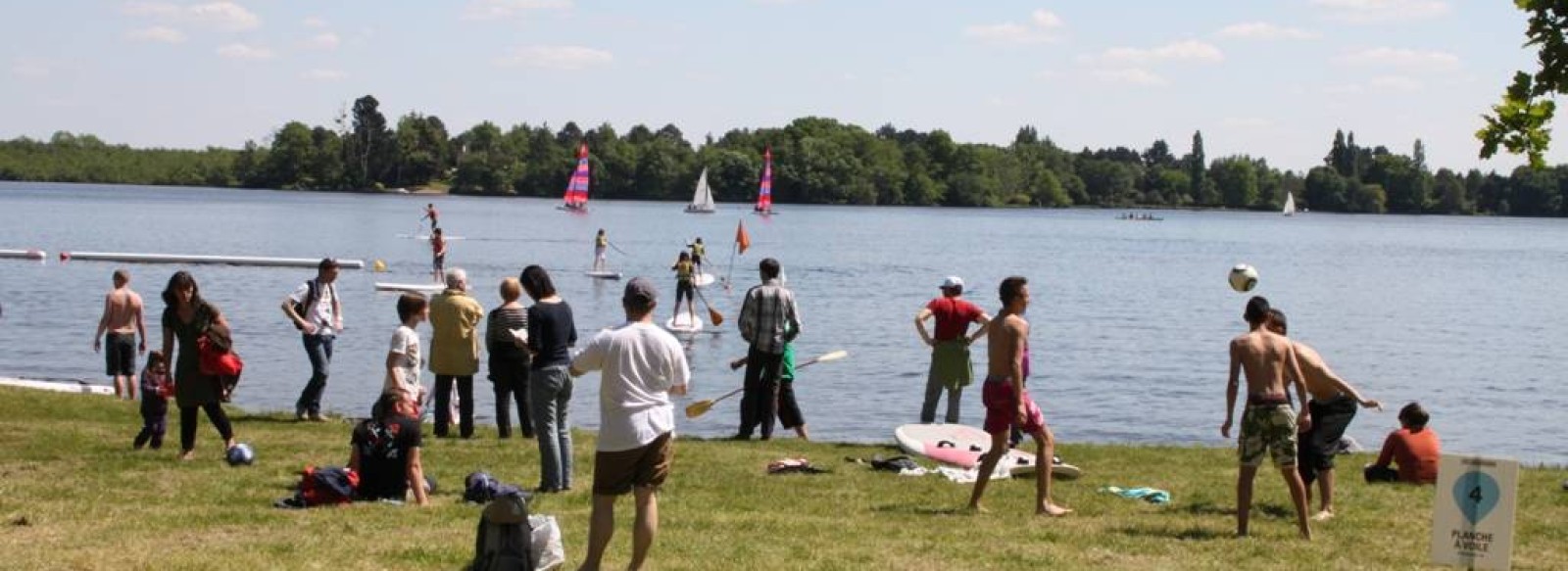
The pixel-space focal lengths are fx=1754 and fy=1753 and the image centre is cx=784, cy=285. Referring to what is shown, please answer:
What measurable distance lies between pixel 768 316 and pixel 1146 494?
4.38m

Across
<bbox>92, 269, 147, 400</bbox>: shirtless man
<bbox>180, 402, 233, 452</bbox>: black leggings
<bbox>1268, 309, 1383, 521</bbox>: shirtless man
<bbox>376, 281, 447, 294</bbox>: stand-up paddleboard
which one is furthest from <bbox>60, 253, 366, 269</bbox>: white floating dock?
<bbox>1268, 309, 1383, 521</bbox>: shirtless man

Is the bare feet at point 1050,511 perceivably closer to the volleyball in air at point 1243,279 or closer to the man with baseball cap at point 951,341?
the man with baseball cap at point 951,341

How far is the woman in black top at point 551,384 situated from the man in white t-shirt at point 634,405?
302cm

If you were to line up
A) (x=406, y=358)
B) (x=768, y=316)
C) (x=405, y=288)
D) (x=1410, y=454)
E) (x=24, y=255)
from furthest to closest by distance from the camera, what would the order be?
(x=24, y=255), (x=405, y=288), (x=768, y=316), (x=1410, y=454), (x=406, y=358)

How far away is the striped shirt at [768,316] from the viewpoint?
16.4 metres

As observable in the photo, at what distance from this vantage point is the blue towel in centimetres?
1321

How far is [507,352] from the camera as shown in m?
15.4

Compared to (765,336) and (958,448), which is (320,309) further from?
(958,448)

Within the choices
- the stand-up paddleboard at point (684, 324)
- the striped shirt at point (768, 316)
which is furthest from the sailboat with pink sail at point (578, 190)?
the striped shirt at point (768, 316)

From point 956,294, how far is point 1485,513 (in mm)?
8263

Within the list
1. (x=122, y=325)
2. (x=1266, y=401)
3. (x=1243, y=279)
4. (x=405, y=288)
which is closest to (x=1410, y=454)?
(x=1243, y=279)

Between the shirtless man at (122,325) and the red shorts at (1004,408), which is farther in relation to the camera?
the shirtless man at (122,325)

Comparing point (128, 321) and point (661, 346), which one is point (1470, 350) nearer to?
point (128, 321)

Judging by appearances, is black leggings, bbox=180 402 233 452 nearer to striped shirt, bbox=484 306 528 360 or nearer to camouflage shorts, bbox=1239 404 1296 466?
striped shirt, bbox=484 306 528 360
